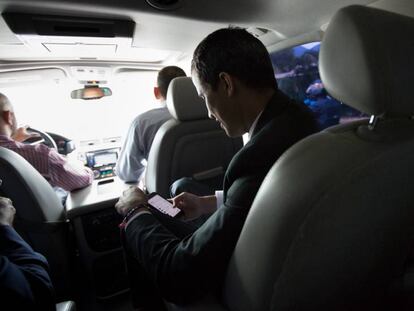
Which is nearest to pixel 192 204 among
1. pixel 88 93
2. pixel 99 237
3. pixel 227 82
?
pixel 227 82

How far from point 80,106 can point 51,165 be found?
6.52 feet

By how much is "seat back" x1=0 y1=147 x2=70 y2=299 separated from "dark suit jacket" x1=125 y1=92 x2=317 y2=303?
90cm

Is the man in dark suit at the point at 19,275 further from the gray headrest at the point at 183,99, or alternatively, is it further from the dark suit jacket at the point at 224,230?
the gray headrest at the point at 183,99

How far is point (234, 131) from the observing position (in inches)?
40.9

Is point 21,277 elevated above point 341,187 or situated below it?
below

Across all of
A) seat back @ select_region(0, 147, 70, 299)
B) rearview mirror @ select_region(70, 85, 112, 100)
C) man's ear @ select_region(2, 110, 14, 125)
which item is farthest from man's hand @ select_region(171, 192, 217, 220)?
rearview mirror @ select_region(70, 85, 112, 100)

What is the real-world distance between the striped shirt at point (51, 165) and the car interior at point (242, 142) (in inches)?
4.1

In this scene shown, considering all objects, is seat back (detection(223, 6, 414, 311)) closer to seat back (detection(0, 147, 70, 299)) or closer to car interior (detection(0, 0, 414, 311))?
car interior (detection(0, 0, 414, 311))

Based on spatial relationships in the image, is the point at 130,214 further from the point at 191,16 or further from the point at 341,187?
the point at 191,16

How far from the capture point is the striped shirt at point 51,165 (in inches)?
63.3

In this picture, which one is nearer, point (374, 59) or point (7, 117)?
point (374, 59)

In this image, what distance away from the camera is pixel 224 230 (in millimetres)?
724

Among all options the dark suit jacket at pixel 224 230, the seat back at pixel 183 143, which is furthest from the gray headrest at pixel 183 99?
the dark suit jacket at pixel 224 230

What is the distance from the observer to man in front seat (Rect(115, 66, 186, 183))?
79.2 inches
